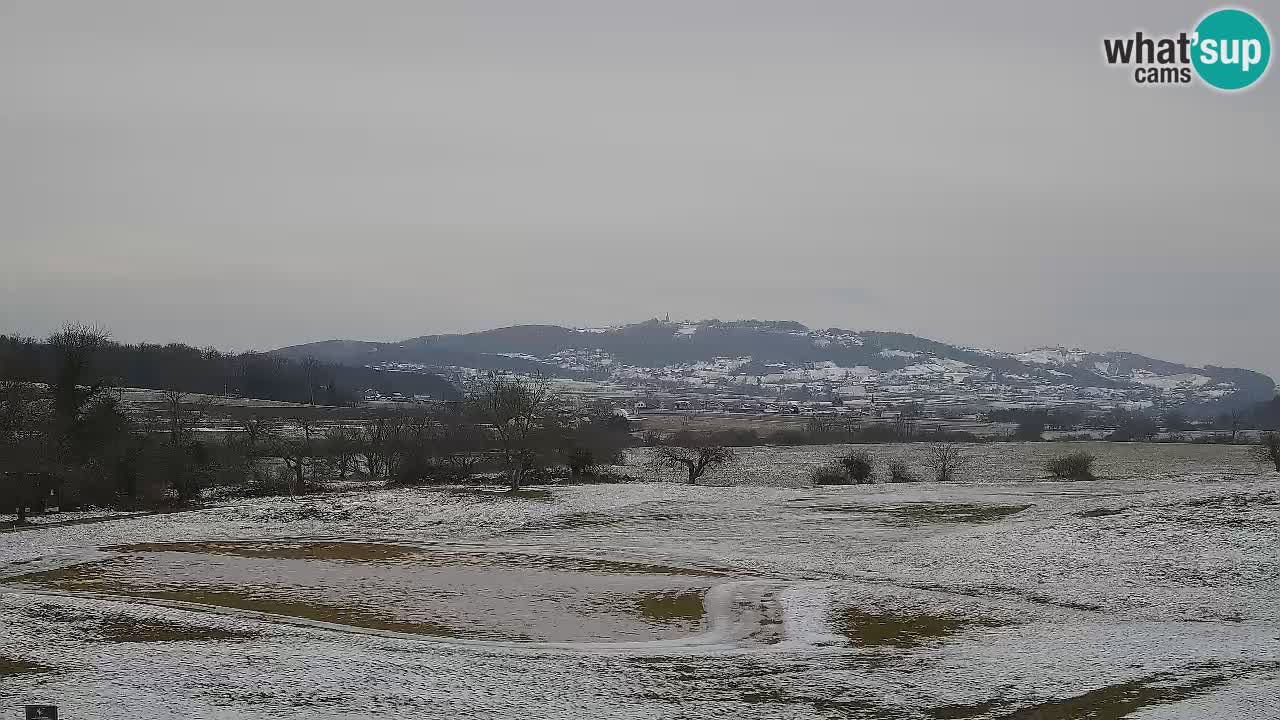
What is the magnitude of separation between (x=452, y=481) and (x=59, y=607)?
3983cm

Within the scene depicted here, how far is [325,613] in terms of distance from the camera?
25500 millimetres

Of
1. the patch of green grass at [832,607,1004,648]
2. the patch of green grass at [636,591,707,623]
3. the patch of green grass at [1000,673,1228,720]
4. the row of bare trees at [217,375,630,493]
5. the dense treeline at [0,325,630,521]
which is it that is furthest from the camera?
the row of bare trees at [217,375,630,493]

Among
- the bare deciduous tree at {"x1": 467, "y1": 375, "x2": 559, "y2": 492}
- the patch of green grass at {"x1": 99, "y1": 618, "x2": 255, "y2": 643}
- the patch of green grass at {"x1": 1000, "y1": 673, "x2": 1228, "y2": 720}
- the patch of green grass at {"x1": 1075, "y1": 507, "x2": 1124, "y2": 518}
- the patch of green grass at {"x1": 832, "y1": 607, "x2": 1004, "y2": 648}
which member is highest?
the bare deciduous tree at {"x1": 467, "y1": 375, "x2": 559, "y2": 492}

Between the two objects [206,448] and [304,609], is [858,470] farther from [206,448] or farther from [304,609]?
[304,609]

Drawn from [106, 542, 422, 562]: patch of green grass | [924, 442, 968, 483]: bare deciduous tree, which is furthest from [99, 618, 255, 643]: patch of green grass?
[924, 442, 968, 483]: bare deciduous tree

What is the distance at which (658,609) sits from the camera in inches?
1044

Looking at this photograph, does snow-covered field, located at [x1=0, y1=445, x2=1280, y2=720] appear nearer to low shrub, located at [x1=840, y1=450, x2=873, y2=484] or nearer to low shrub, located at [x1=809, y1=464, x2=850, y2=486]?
low shrub, located at [x1=809, y1=464, x2=850, y2=486]

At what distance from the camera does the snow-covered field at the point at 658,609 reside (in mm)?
17031

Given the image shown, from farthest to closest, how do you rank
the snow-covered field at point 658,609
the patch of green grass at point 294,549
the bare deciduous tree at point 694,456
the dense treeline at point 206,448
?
the bare deciduous tree at point 694,456, the dense treeline at point 206,448, the patch of green grass at point 294,549, the snow-covered field at point 658,609

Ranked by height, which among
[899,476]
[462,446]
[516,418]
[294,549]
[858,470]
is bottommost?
[294,549]

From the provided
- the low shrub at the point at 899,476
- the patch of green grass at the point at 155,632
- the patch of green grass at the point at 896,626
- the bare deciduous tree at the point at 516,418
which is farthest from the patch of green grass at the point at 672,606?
the low shrub at the point at 899,476

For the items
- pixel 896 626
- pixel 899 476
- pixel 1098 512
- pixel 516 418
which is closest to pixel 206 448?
pixel 516 418

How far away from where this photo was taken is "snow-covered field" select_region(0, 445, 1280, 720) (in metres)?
Result: 17.0

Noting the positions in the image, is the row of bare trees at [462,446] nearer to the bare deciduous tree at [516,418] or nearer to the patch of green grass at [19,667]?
the bare deciduous tree at [516,418]
